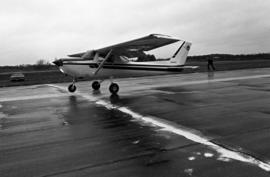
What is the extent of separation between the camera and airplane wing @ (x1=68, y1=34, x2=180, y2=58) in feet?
45.5

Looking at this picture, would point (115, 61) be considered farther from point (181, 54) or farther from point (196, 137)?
point (196, 137)

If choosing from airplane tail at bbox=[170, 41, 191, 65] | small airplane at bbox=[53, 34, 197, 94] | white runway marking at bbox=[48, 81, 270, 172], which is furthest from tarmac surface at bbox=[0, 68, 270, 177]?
airplane tail at bbox=[170, 41, 191, 65]

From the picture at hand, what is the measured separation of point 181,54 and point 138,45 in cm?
340

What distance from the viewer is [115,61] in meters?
15.6

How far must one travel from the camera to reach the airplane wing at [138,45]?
546 inches

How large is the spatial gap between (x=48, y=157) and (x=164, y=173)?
2136 mm

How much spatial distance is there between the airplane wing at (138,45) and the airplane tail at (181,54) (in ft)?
4.77

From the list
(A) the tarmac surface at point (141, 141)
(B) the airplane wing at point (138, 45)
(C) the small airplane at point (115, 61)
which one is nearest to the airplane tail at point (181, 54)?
(C) the small airplane at point (115, 61)

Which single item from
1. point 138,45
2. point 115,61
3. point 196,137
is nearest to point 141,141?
point 196,137

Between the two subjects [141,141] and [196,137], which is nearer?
[141,141]

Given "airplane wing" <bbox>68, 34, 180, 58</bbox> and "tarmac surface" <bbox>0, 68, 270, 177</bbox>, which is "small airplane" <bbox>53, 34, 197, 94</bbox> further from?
"tarmac surface" <bbox>0, 68, 270, 177</bbox>

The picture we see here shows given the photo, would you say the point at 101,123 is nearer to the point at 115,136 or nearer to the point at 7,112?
the point at 115,136

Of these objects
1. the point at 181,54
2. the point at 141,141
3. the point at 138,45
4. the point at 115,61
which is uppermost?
the point at 138,45

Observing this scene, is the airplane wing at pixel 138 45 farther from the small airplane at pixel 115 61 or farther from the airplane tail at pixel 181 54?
the airplane tail at pixel 181 54
